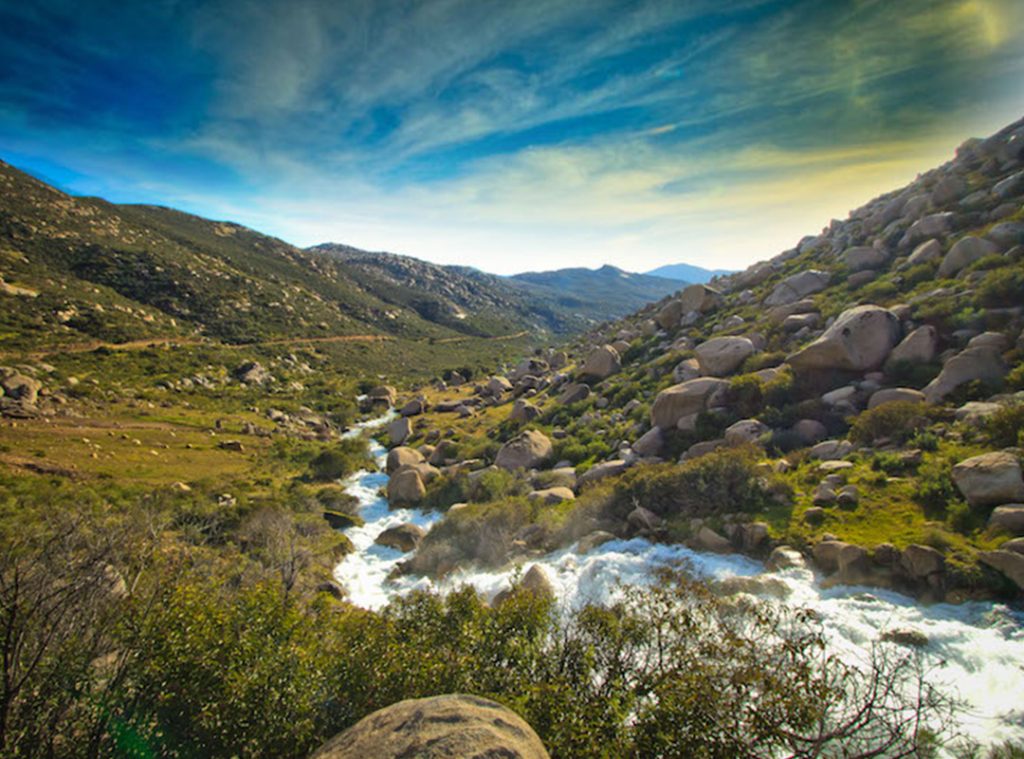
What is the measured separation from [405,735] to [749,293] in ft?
132

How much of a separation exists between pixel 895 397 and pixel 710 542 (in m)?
9.09

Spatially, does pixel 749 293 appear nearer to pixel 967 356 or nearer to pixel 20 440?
pixel 967 356

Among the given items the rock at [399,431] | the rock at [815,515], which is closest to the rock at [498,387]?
the rock at [399,431]

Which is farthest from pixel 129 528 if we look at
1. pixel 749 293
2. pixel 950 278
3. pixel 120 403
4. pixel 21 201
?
pixel 21 201

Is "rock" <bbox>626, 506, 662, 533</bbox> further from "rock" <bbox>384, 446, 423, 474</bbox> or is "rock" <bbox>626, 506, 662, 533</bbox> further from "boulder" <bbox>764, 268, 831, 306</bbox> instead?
"boulder" <bbox>764, 268, 831, 306</bbox>

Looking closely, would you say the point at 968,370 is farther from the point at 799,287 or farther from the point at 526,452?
the point at 526,452

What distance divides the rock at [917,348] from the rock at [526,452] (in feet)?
58.5

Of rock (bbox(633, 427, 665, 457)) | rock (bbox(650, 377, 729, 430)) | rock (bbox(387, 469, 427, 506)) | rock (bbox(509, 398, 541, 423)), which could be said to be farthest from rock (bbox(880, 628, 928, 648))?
rock (bbox(509, 398, 541, 423))

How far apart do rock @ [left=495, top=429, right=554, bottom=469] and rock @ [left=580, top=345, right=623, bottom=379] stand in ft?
37.7

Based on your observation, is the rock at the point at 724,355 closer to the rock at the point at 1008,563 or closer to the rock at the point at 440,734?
the rock at the point at 1008,563

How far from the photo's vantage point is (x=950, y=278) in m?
20.2

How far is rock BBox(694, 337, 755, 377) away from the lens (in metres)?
24.2

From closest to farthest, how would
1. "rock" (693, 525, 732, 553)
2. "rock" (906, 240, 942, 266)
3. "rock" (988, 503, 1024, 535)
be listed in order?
"rock" (988, 503, 1024, 535), "rock" (693, 525, 732, 553), "rock" (906, 240, 942, 266)

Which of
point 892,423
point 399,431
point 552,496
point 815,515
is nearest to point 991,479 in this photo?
point 815,515
